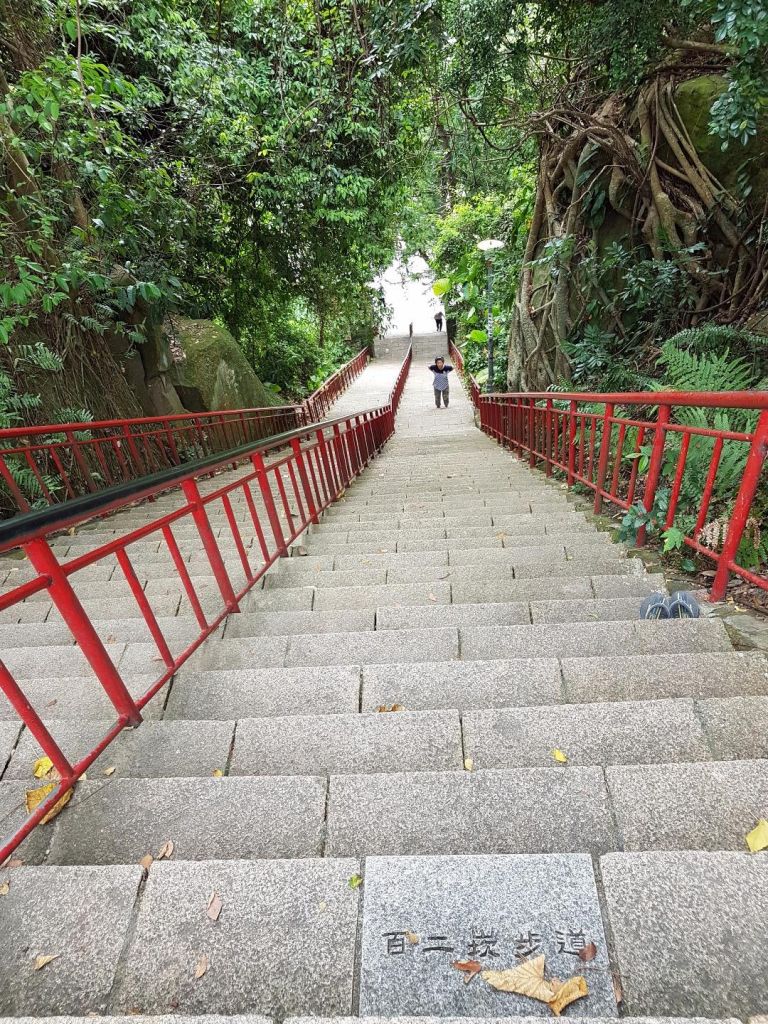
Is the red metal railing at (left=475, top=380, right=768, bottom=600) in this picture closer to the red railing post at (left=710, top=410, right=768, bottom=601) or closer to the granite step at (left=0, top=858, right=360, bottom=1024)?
the red railing post at (left=710, top=410, right=768, bottom=601)

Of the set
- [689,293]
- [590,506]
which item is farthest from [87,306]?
[689,293]

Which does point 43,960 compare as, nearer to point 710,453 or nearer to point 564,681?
point 564,681

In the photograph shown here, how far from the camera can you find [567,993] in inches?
29.1

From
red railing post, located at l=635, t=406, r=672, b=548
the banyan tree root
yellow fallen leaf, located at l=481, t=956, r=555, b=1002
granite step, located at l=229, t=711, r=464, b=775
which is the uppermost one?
the banyan tree root

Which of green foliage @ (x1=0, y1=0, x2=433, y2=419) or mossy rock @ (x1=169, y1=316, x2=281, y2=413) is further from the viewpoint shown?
mossy rock @ (x1=169, y1=316, x2=281, y2=413)

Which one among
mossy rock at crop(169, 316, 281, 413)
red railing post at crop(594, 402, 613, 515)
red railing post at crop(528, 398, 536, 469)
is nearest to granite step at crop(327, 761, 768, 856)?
red railing post at crop(594, 402, 613, 515)

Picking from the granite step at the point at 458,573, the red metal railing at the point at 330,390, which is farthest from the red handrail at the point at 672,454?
the red metal railing at the point at 330,390

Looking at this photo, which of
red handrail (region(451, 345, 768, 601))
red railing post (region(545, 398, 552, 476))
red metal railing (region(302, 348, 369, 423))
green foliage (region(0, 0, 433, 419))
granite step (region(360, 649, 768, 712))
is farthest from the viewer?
red metal railing (region(302, 348, 369, 423))

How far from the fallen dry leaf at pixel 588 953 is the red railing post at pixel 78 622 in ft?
4.24

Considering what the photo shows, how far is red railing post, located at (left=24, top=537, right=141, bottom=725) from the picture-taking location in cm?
116

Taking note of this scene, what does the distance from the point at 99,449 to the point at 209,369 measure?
4.00 metres

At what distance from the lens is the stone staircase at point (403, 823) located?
0.78 metres

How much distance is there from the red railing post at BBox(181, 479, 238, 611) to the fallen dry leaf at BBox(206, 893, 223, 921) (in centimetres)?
119

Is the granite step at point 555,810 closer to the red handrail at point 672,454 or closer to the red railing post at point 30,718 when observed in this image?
the red railing post at point 30,718
